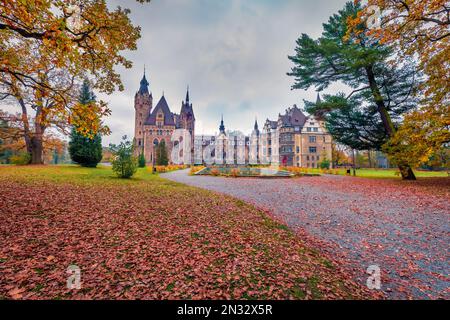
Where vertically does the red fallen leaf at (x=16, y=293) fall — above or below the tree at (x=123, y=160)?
below

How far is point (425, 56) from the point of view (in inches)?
411

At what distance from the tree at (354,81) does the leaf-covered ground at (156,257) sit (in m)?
15.7

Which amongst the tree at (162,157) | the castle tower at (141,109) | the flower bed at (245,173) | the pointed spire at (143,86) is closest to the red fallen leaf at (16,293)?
the flower bed at (245,173)

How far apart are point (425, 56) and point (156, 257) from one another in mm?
16877

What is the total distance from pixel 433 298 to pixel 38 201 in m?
9.85

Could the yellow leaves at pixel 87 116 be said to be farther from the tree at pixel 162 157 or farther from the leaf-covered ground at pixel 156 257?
the tree at pixel 162 157

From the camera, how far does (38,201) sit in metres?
5.97

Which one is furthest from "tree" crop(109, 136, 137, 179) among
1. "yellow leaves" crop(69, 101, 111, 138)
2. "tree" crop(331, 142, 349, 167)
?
"tree" crop(331, 142, 349, 167)

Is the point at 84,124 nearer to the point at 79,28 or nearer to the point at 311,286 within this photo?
the point at 79,28

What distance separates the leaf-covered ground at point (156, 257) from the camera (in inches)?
92.1

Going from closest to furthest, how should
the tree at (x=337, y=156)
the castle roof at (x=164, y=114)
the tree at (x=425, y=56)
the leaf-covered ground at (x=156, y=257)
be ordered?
1. the leaf-covered ground at (x=156, y=257)
2. the tree at (x=425, y=56)
3. the tree at (x=337, y=156)
4. the castle roof at (x=164, y=114)

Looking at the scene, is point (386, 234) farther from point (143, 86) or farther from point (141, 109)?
point (143, 86)

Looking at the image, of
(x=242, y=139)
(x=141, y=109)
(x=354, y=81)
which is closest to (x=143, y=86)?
(x=141, y=109)

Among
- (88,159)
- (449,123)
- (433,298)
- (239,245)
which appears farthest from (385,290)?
(88,159)
